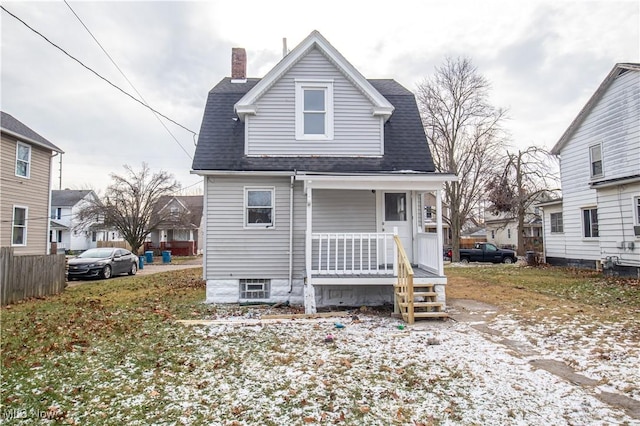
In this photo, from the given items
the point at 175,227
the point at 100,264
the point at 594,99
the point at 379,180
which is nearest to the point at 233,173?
the point at 379,180

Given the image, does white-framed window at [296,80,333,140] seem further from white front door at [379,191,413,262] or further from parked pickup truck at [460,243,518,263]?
parked pickup truck at [460,243,518,263]

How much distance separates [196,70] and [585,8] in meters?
13.5

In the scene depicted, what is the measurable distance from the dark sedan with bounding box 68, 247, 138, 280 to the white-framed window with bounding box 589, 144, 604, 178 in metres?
22.6

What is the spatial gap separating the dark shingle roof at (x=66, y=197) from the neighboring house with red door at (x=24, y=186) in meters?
27.4

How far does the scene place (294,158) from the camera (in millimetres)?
10172

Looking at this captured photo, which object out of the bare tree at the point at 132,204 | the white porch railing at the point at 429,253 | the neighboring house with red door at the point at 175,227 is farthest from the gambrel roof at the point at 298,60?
the neighboring house with red door at the point at 175,227

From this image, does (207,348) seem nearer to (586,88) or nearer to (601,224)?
(601,224)

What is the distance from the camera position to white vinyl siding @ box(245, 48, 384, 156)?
10.3m

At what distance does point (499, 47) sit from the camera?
1397 centimetres

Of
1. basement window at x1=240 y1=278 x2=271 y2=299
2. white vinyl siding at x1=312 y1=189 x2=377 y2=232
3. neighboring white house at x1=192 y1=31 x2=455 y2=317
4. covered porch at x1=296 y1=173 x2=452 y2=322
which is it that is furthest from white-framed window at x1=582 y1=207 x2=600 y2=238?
basement window at x1=240 y1=278 x2=271 y2=299

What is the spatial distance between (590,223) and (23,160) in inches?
984

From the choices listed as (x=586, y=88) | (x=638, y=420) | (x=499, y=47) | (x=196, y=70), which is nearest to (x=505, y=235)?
(x=586, y=88)

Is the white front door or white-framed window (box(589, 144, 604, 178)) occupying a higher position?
white-framed window (box(589, 144, 604, 178))

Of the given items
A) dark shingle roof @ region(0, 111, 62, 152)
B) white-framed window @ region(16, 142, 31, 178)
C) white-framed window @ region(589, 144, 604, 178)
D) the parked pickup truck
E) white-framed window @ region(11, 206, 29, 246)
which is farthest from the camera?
the parked pickup truck
